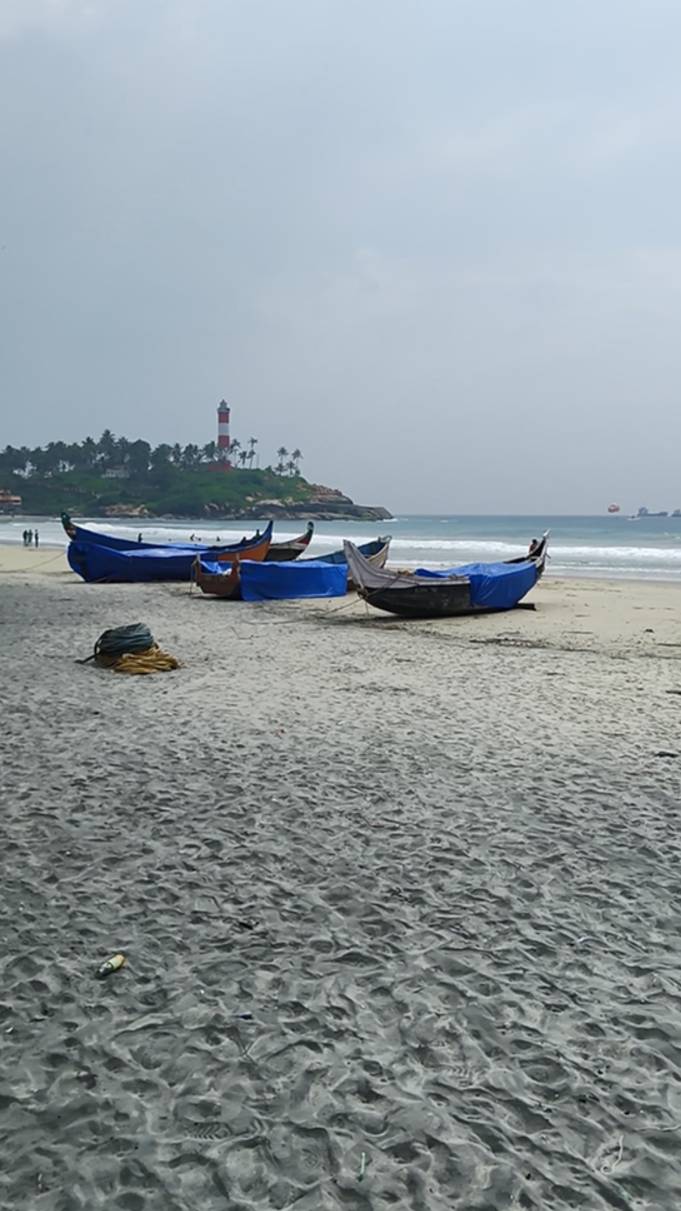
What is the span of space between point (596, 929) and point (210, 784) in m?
2.77

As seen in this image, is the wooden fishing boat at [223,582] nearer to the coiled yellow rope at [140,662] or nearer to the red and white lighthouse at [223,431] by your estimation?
the coiled yellow rope at [140,662]

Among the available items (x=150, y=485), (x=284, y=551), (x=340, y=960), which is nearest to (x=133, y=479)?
(x=150, y=485)

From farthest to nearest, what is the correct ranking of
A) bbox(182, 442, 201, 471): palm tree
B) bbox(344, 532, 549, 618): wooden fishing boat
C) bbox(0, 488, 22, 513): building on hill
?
1. bbox(182, 442, 201, 471): palm tree
2. bbox(0, 488, 22, 513): building on hill
3. bbox(344, 532, 549, 618): wooden fishing boat

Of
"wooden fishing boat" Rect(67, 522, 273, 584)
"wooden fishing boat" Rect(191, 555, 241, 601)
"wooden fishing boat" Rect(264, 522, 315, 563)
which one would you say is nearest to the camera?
"wooden fishing boat" Rect(191, 555, 241, 601)

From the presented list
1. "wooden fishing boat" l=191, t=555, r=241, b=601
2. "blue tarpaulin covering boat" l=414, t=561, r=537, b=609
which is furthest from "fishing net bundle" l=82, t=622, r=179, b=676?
"wooden fishing boat" l=191, t=555, r=241, b=601

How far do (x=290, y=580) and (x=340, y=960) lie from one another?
16632mm

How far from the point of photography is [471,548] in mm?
52000

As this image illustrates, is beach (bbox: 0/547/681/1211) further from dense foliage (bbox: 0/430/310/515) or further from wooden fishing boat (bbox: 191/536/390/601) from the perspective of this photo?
dense foliage (bbox: 0/430/310/515)

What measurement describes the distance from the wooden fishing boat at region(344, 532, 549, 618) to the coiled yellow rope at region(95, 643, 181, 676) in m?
6.30

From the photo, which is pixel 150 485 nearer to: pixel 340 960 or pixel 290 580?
pixel 290 580

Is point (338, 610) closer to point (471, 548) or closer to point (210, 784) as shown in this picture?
point (210, 784)

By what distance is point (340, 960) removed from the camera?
3236 millimetres

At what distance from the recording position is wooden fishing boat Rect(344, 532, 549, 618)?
15.7 metres

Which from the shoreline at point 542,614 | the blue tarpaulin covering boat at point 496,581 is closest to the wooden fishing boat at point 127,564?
the shoreline at point 542,614
